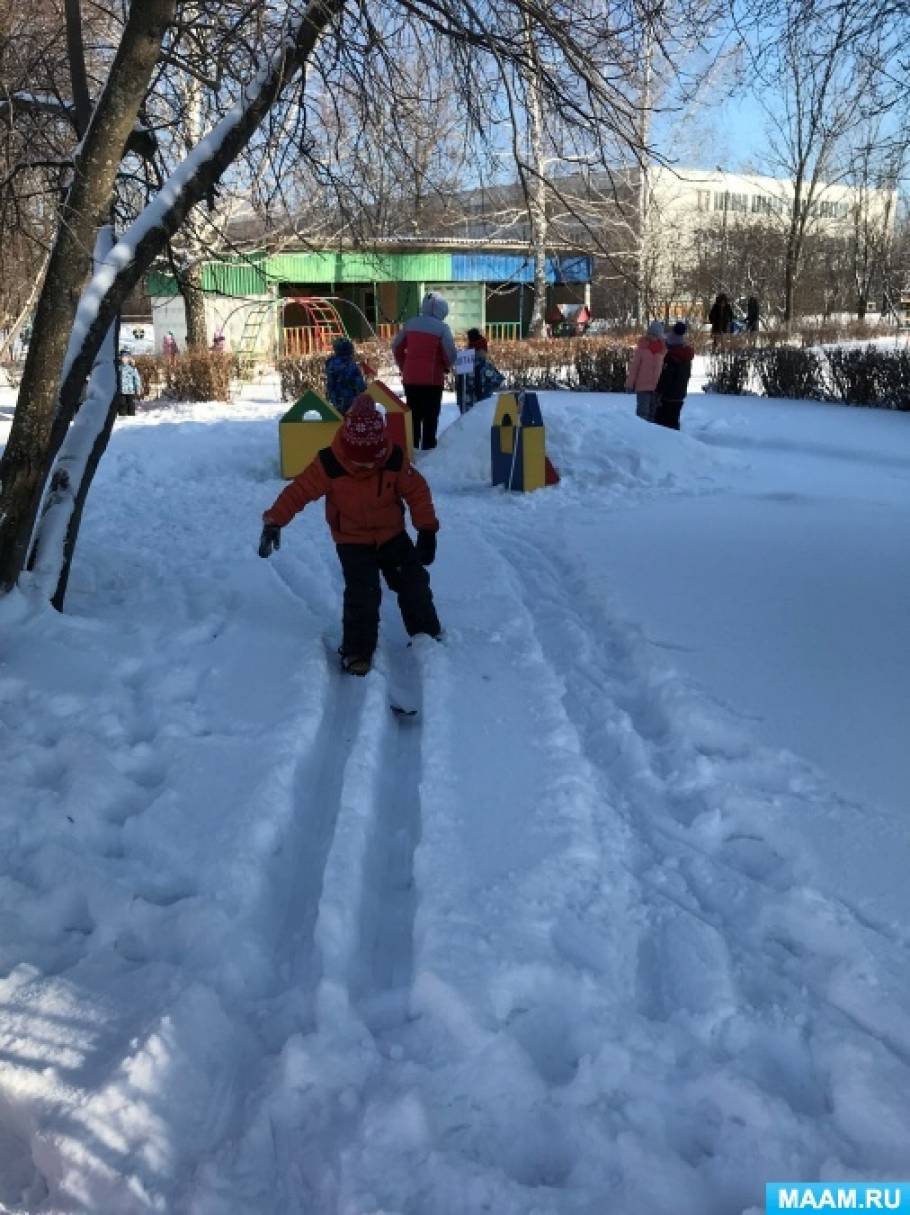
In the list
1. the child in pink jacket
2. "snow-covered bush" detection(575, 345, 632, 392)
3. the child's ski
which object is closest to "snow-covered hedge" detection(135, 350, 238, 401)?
"snow-covered bush" detection(575, 345, 632, 392)

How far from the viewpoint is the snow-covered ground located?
2072 millimetres

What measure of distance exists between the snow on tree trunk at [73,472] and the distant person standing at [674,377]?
7.51 meters

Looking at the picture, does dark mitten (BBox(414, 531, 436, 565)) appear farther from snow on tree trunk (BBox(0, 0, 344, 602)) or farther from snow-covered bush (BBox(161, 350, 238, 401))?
snow-covered bush (BBox(161, 350, 238, 401))

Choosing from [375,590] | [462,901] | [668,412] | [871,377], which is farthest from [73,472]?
[871,377]

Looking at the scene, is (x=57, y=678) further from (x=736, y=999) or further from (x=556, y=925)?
(x=736, y=999)

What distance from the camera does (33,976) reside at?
2629mm

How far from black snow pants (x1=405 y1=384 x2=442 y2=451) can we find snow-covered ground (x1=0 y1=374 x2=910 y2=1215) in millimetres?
5364

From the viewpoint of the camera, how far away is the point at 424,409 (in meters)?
10.9

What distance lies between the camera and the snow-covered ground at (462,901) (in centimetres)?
207

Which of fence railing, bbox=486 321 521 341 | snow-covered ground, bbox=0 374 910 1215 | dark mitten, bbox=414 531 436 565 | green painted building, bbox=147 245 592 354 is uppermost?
green painted building, bbox=147 245 592 354

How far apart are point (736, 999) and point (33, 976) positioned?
74.6 inches

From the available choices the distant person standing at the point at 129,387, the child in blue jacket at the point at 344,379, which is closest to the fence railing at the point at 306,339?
the distant person standing at the point at 129,387

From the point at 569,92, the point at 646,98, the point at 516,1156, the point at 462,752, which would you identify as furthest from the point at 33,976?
the point at 646,98

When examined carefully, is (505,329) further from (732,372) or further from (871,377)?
(871,377)
